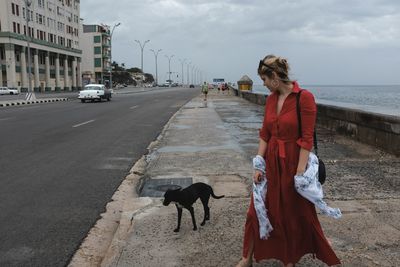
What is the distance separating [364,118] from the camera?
36.7ft

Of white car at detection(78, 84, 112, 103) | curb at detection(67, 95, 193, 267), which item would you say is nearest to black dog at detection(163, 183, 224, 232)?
curb at detection(67, 95, 193, 267)

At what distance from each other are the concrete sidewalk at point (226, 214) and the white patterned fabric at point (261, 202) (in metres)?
0.58

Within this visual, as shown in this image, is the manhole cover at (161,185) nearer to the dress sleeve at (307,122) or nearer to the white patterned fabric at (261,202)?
the white patterned fabric at (261,202)

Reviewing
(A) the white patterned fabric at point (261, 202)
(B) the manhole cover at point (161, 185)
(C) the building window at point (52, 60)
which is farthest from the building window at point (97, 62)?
(A) the white patterned fabric at point (261, 202)

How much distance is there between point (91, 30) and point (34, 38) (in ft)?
157

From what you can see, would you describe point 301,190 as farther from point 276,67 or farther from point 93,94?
point 93,94

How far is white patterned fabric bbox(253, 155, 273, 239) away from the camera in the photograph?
11.9 ft

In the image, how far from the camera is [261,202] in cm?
367

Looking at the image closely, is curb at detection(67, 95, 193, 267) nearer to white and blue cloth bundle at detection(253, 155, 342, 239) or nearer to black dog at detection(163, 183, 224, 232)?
black dog at detection(163, 183, 224, 232)

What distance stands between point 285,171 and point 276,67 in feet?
2.53

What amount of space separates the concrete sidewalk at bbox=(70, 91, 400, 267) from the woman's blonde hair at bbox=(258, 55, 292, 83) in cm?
162

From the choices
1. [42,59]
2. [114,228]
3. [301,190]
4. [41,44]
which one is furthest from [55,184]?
[42,59]

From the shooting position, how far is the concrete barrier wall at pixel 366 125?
9477 mm

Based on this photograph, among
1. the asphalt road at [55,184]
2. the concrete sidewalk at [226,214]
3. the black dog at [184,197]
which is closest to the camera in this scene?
the concrete sidewalk at [226,214]
